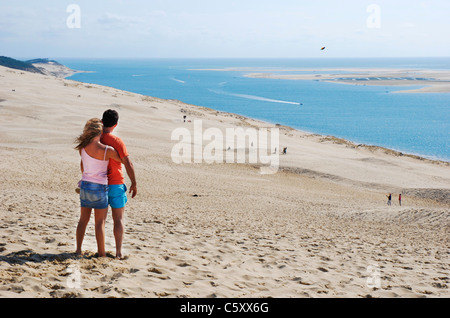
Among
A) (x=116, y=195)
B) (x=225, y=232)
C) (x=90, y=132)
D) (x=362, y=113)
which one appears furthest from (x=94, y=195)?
(x=362, y=113)

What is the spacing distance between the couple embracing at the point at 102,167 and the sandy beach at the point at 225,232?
799mm

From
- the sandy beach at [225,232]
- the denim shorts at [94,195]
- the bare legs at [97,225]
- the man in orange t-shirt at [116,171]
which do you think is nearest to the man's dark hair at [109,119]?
the man in orange t-shirt at [116,171]

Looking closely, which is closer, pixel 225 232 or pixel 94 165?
pixel 94 165

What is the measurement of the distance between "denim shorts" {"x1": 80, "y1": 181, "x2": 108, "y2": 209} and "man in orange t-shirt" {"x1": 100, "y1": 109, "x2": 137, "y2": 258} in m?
0.13

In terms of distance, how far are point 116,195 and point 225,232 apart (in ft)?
14.1

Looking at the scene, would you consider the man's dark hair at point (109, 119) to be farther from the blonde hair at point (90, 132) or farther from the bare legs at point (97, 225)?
the bare legs at point (97, 225)

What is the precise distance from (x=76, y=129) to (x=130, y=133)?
4.13 m

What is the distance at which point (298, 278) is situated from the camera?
19.8ft

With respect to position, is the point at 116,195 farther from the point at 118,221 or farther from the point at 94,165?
the point at 94,165

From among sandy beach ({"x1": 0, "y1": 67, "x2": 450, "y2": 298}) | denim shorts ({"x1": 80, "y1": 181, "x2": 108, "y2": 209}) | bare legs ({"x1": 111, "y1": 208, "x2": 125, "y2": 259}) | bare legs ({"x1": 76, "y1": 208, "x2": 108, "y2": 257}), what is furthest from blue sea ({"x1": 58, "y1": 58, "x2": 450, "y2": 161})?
denim shorts ({"x1": 80, "y1": 181, "x2": 108, "y2": 209})

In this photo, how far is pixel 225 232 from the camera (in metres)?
9.44

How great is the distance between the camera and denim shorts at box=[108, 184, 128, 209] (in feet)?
18.2
